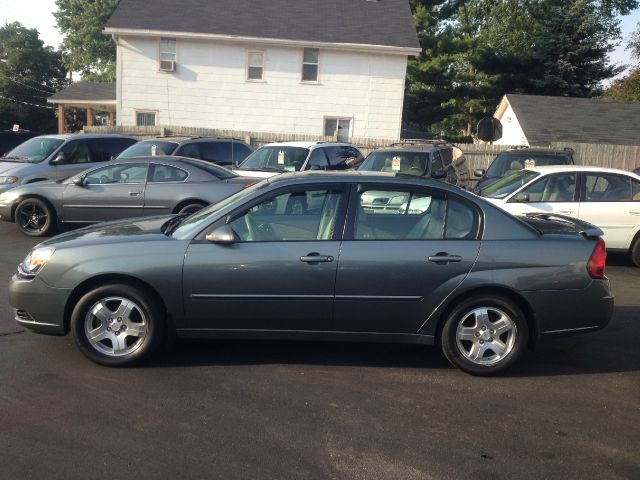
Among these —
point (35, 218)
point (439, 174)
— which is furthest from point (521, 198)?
point (35, 218)

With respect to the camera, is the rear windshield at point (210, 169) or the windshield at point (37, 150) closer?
the rear windshield at point (210, 169)

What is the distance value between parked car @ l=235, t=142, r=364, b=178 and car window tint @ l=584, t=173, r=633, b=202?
5.46 meters

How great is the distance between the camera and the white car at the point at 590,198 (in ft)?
33.9

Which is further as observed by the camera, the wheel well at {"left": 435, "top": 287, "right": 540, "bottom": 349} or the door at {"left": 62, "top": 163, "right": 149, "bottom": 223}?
the door at {"left": 62, "top": 163, "right": 149, "bottom": 223}

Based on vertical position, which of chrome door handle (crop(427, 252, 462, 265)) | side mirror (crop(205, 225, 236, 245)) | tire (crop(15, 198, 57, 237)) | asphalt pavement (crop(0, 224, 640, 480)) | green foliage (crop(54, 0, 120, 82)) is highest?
green foliage (crop(54, 0, 120, 82))

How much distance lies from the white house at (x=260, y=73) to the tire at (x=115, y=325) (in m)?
21.6

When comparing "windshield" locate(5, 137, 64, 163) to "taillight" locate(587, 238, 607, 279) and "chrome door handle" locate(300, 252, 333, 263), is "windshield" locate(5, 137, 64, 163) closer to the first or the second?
"chrome door handle" locate(300, 252, 333, 263)

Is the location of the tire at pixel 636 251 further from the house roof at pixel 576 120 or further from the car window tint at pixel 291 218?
the house roof at pixel 576 120

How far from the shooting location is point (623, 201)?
10.4 meters

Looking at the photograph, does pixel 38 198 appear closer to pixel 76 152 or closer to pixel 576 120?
pixel 76 152

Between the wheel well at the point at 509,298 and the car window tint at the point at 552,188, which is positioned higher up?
the car window tint at the point at 552,188

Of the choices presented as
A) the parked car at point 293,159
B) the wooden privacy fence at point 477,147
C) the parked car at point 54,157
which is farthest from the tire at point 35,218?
the wooden privacy fence at point 477,147

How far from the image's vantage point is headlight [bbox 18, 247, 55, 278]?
5402 mm

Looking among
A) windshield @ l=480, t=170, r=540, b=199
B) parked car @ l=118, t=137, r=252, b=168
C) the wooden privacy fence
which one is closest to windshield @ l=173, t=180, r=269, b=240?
windshield @ l=480, t=170, r=540, b=199
